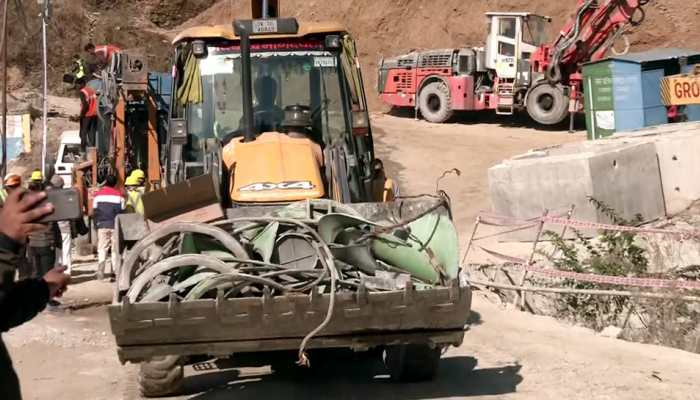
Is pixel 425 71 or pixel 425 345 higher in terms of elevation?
pixel 425 71

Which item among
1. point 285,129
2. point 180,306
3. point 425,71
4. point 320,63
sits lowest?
point 180,306

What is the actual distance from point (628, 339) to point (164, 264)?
216 inches

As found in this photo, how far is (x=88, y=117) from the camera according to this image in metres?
19.5

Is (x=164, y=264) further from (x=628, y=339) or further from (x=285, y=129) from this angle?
(x=628, y=339)

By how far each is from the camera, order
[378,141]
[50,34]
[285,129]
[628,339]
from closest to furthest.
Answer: [285,129]
[628,339]
[378,141]
[50,34]

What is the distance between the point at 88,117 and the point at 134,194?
7424mm

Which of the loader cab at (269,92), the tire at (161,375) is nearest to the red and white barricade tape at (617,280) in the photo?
the loader cab at (269,92)

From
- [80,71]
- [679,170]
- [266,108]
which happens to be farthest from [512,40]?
[266,108]

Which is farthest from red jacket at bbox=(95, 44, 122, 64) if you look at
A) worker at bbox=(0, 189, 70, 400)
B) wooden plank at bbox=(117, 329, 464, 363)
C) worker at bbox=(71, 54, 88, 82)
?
worker at bbox=(0, 189, 70, 400)

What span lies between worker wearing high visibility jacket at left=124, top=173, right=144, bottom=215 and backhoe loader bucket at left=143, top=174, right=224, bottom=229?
3511 millimetres

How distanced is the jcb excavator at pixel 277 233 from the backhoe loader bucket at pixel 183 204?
11 mm

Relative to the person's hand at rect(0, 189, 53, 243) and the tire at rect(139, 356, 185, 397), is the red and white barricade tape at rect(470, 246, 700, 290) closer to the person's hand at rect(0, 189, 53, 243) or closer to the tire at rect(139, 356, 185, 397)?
the tire at rect(139, 356, 185, 397)

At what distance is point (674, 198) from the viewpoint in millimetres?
16312

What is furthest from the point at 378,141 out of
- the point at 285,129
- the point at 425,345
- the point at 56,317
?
the point at 425,345
